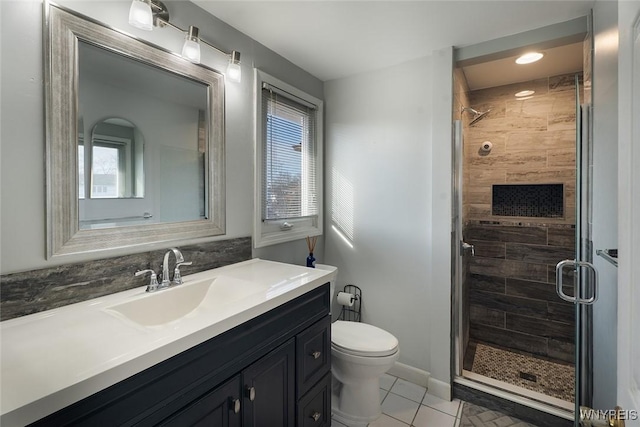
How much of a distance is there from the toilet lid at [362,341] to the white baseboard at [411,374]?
521 millimetres

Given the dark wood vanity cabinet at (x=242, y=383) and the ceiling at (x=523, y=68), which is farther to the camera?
the ceiling at (x=523, y=68)

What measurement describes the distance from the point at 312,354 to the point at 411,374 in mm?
1162

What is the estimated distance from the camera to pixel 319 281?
1.46m

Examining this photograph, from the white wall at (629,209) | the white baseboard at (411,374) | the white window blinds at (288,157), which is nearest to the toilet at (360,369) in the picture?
the white baseboard at (411,374)

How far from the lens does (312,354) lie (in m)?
1.45

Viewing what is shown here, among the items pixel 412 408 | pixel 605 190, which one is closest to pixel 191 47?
pixel 605 190

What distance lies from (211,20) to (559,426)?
3.08 m

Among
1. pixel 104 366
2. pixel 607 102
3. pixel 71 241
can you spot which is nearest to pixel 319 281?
pixel 104 366

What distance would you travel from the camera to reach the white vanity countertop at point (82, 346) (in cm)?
60

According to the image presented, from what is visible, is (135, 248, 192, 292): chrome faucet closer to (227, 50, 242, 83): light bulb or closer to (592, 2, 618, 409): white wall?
(227, 50, 242, 83): light bulb

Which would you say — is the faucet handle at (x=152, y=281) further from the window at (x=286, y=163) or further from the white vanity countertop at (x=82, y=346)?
the window at (x=286, y=163)

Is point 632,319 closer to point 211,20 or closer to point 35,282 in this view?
point 35,282

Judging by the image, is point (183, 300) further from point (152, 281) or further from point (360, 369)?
point (360, 369)

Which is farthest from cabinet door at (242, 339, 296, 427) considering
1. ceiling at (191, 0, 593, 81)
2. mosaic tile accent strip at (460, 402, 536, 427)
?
ceiling at (191, 0, 593, 81)
